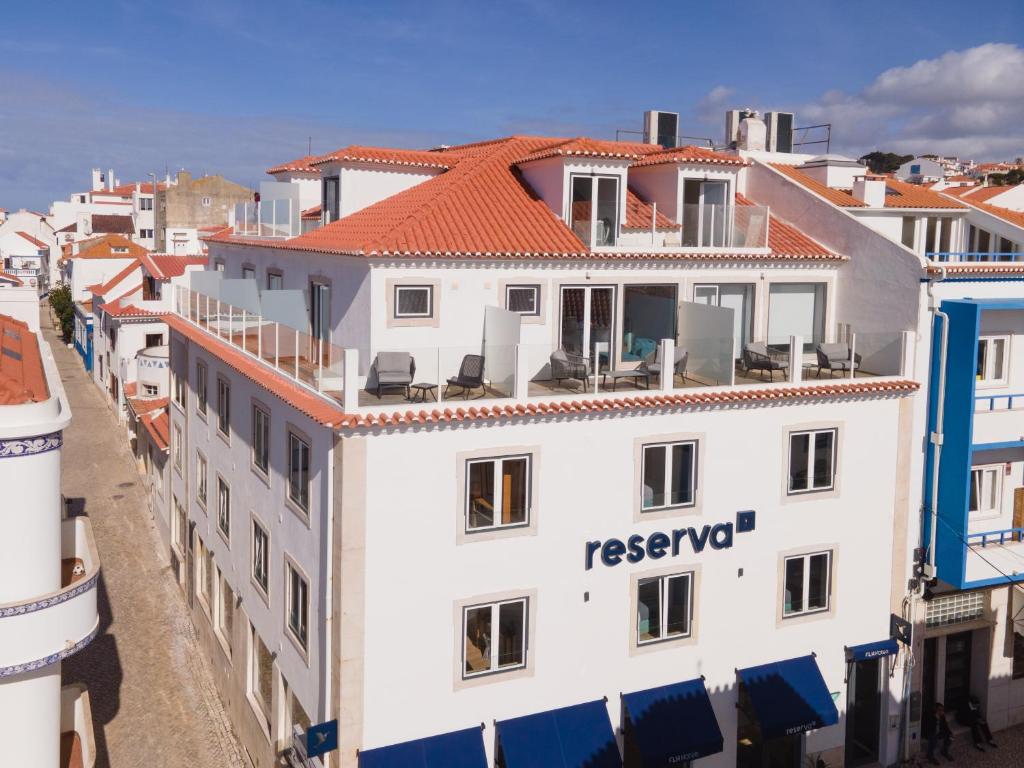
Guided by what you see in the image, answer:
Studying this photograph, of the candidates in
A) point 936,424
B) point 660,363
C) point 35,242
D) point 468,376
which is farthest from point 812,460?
point 35,242

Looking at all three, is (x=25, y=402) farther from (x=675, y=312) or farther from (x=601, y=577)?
(x=675, y=312)

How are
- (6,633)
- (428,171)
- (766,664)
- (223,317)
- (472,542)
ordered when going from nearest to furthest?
(6,633) < (472,542) < (766,664) < (223,317) < (428,171)

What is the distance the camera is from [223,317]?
24516mm

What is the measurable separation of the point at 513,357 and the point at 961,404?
1088 cm

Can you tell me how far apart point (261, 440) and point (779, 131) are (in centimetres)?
2125

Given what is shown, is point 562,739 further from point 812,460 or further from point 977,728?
point 977,728

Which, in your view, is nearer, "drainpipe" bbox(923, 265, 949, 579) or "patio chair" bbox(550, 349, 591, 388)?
"patio chair" bbox(550, 349, 591, 388)

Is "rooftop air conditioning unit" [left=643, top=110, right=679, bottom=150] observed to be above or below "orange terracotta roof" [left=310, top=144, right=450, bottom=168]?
above

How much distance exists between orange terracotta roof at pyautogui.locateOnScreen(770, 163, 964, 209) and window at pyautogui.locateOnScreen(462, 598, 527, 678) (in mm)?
14381

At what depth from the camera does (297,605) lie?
19141mm

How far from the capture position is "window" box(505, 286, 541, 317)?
21594mm

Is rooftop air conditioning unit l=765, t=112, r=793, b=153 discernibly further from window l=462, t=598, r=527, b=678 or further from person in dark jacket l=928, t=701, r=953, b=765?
window l=462, t=598, r=527, b=678

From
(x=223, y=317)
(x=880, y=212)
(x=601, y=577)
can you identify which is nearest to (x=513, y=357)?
(x=601, y=577)

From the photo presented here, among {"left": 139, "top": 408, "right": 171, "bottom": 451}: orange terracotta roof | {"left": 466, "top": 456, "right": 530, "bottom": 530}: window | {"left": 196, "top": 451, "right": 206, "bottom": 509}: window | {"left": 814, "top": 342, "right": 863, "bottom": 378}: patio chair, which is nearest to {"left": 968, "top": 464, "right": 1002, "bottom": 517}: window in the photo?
{"left": 814, "top": 342, "right": 863, "bottom": 378}: patio chair
